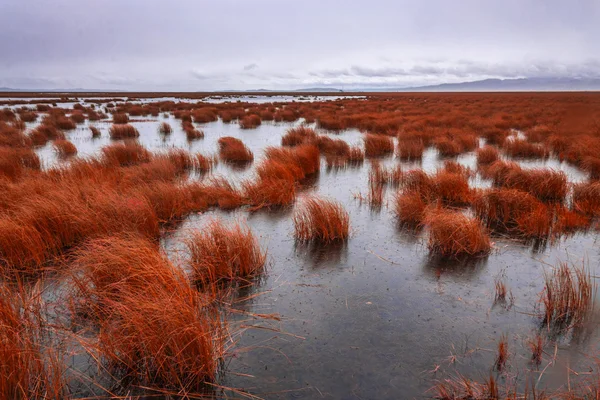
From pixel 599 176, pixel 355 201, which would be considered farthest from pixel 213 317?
pixel 599 176

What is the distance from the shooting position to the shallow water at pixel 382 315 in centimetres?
414

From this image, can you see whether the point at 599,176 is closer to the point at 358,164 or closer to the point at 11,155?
the point at 358,164

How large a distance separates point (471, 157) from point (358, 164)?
207 inches

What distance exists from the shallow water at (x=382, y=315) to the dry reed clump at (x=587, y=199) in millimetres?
1657

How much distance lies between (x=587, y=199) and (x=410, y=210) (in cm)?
479

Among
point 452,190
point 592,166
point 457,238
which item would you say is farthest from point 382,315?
point 592,166

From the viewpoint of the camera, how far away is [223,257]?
6.23 metres

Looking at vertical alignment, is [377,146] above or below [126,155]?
below

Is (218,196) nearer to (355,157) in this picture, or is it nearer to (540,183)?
(355,157)

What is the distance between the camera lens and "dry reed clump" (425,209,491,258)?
7.09m

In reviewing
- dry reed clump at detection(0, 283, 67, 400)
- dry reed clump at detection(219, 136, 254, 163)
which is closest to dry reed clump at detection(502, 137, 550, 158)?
dry reed clump at detection(219, 136, 254, 163)

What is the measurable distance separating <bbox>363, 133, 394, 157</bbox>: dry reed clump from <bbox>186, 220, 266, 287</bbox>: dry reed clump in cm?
1205

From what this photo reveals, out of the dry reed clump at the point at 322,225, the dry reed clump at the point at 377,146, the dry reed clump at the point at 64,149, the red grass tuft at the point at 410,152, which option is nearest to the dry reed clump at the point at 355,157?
the dry reed clump at the point at 377,146

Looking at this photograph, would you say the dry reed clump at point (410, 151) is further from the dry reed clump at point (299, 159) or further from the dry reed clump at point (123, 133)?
the dry reed clump at point (123, 133)
